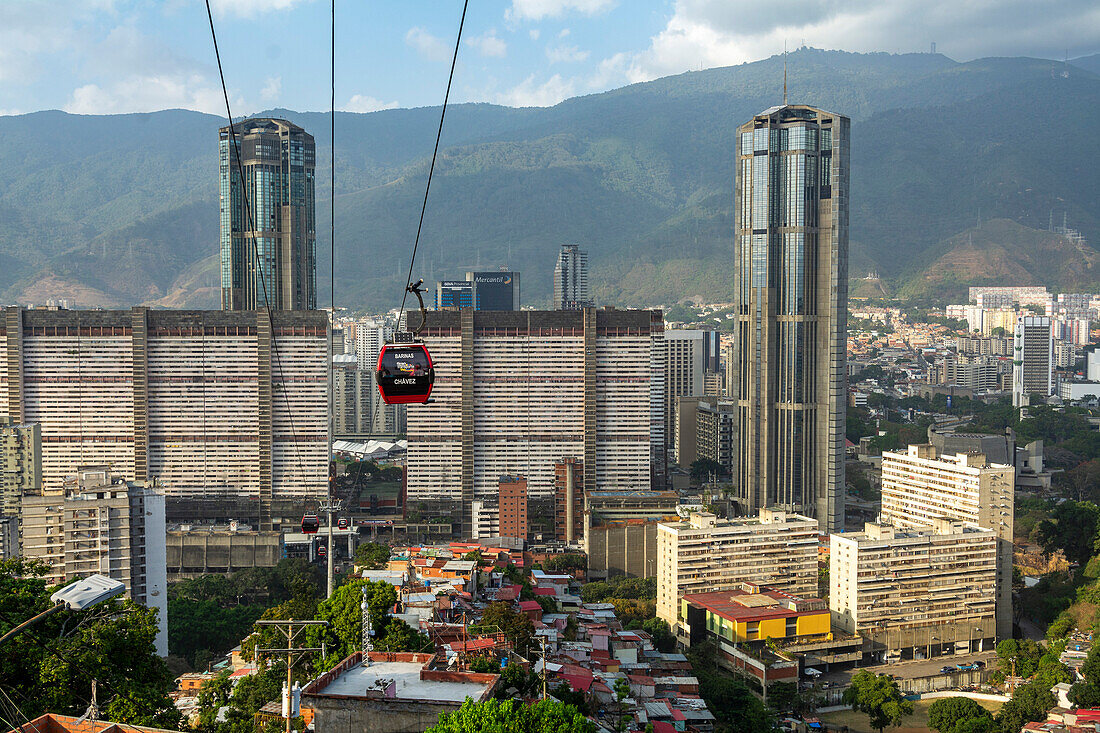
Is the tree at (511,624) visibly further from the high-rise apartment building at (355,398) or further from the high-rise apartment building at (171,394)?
the high-rise apartment building at (355,398)

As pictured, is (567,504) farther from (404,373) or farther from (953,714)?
(404,373)

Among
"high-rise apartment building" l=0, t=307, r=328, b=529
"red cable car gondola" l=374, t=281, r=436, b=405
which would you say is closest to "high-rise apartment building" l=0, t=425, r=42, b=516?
"high-rise apartment building" l=0, t=307, r=328, b=529

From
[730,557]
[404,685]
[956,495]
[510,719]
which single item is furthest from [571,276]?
[510,719]

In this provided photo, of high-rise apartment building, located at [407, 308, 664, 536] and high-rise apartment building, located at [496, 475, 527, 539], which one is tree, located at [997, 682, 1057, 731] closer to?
high-rise apartment building, located at [496, 475, 527, 539]

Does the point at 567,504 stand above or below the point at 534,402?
below

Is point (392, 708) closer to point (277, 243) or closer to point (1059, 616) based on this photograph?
point (1059, 616)

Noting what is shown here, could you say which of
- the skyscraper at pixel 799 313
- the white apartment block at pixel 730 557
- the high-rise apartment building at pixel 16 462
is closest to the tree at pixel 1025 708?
the white apartment block at pixel 730 557
